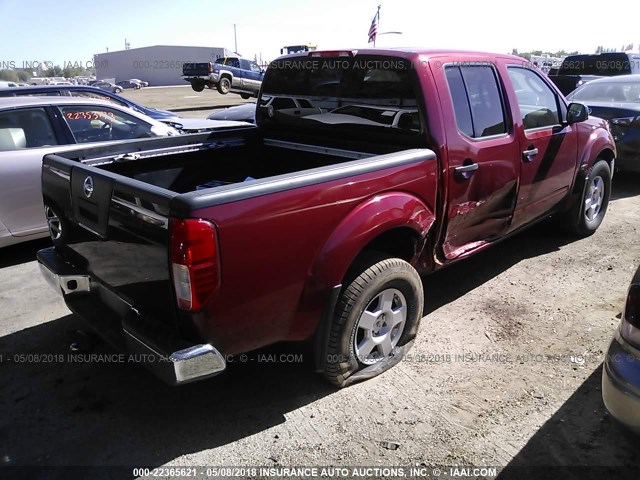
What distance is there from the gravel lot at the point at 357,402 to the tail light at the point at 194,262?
2.98ft

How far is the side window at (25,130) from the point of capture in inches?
195

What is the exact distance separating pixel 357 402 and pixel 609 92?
7703 millimetres

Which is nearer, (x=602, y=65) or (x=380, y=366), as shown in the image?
(x=380, y=366)

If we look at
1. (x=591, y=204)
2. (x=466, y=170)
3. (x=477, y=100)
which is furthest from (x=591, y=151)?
(x=466, y=170)

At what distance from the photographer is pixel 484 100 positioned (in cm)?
385

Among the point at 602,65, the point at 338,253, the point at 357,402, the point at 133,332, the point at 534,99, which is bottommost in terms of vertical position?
the point at 357,402

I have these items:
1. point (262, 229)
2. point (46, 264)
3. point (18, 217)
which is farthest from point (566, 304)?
point (18, 217)

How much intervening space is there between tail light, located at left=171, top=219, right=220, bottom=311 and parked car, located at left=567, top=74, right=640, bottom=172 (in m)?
7.01

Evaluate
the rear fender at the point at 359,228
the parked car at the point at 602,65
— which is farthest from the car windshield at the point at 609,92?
the rear fender at the point at 359,228

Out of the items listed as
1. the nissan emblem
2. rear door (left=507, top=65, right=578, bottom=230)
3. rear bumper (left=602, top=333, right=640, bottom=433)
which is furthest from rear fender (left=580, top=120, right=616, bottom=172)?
the nissan emblem

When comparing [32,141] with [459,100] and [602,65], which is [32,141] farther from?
[602,65]

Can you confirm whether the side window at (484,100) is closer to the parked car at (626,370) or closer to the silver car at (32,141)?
the parked car at (626,370)

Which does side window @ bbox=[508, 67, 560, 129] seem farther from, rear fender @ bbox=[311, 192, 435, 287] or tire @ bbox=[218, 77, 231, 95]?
tire @ bbox=[218, 77, 231, 95]

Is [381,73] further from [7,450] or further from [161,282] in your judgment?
[7,450]
